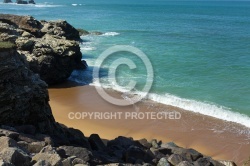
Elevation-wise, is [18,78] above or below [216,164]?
above

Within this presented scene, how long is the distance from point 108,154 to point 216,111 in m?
10.1

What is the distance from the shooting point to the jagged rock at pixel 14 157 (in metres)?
7.57

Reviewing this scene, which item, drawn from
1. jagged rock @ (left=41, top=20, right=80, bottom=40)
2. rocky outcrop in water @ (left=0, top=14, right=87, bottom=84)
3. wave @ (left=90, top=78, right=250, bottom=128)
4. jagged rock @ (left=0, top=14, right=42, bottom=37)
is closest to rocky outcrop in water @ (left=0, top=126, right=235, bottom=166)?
wave @ (left=90, top=78, right=250, bottom=128)

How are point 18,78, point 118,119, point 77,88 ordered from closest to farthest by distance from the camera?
point 18,78
point 118,119
point 77,88

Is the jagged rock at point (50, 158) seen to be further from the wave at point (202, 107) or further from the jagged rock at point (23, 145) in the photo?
the wave at point (202, 107)

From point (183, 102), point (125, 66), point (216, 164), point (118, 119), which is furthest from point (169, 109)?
point (125, 66)

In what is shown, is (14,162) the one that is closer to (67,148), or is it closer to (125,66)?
(67,148)

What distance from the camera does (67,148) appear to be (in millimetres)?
10211

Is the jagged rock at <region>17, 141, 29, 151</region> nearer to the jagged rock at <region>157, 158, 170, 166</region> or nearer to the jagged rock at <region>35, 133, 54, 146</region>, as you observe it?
the jagged rock at <region>35, 133, 54, 146</region>

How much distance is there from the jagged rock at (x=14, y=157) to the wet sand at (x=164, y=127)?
29.6 ft

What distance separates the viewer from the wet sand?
16.1 m

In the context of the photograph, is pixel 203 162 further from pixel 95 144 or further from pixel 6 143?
pixel 6 143

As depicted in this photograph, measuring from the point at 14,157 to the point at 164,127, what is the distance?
37.0ft

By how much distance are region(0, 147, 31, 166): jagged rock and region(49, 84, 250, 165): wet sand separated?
9.04m
